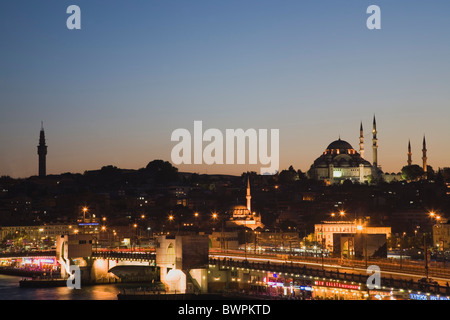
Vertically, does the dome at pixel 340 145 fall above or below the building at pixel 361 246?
above

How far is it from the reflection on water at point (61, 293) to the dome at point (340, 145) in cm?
10338

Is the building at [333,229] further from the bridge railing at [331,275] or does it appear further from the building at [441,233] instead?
the bridge railing at [331,275]

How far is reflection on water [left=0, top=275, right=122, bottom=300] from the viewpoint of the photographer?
180ft

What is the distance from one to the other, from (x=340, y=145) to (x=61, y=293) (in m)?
110

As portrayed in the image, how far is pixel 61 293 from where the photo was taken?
5788cm

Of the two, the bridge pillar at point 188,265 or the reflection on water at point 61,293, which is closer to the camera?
the bridge pillar at point 188,265

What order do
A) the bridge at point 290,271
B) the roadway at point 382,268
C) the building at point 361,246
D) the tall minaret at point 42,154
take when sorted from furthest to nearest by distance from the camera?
the tall minaret at point 42,154, the building at point 361,246, the roadway at point 382,268, the bridge at point 290,271

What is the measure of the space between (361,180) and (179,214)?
40.3 meters

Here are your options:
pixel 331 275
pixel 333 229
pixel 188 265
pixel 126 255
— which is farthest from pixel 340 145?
pixel 331 275

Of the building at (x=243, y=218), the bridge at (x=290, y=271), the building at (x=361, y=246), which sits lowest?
the bridge at (x=290, y=271)

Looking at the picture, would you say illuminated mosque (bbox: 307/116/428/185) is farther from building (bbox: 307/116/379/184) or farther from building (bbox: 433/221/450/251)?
building (bbox: 433/221/450/251)

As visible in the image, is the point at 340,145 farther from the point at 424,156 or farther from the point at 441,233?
the point at 441,233

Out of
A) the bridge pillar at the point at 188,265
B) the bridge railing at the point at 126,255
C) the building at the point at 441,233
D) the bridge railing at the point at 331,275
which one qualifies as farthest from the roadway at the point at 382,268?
the building at the point at 441,233

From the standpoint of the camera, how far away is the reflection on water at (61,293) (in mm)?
54781
